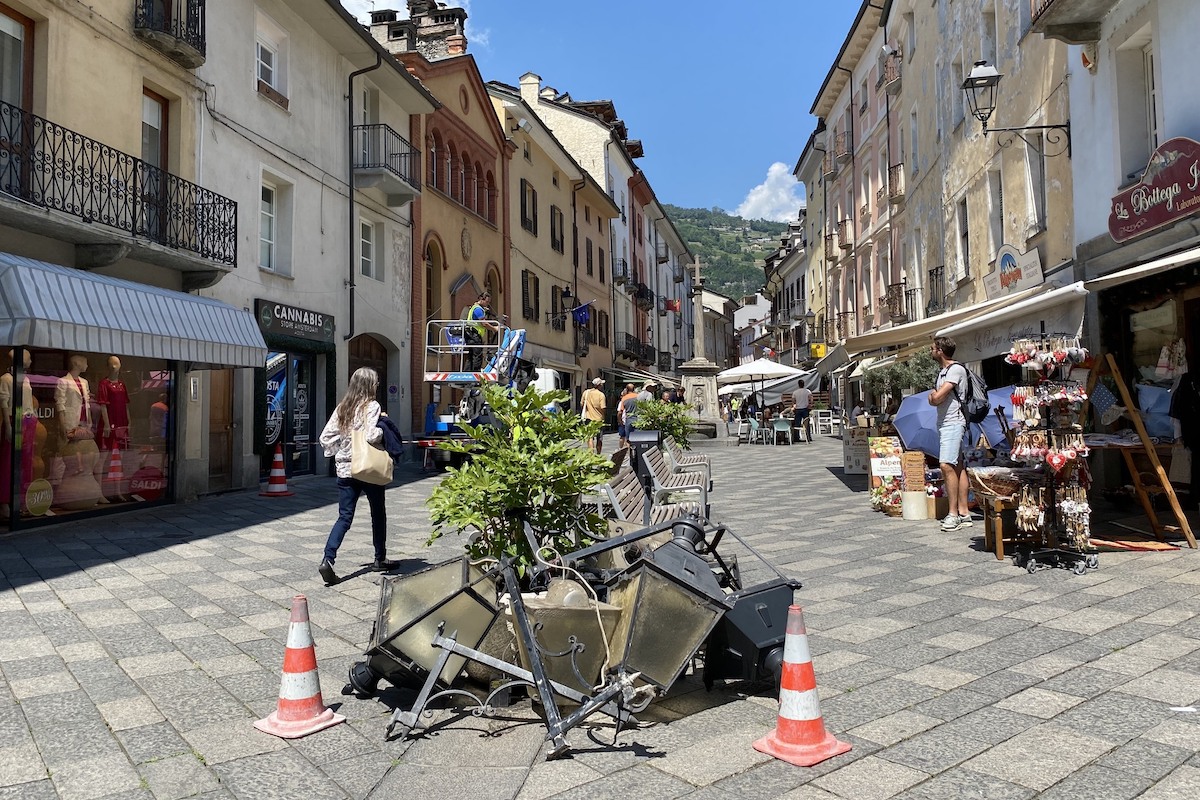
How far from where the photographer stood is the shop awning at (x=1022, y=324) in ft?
23.4

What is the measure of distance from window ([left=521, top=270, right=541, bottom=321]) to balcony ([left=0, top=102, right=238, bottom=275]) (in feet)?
52.8

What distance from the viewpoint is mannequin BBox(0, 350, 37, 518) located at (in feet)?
30.5

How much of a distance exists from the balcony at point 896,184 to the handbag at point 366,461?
19615 millimetres

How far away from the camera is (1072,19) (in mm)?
9359

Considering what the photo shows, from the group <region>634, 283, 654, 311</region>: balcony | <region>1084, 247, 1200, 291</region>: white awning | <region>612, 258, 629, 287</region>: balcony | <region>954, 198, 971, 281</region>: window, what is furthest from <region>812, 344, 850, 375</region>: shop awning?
<region>634, 283, 654, 311</region>: balcony

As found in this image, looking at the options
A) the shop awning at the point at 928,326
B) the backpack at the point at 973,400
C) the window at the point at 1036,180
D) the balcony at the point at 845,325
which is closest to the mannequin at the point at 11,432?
the backpack at the point at 973,400

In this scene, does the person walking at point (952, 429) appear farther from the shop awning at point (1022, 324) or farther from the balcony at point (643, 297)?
the balcony at point (643, 297)

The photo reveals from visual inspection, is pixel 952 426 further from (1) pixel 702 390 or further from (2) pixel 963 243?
(1) pixel 702 390

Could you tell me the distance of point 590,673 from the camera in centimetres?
373

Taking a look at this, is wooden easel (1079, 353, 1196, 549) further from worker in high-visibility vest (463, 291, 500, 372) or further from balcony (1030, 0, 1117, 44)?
worker in high-visibility vest (463, 291, 500, 372)

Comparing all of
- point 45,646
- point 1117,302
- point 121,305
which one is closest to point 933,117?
point 1117,302

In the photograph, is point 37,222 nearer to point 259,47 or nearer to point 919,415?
point 259,47

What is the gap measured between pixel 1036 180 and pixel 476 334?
11.6 m

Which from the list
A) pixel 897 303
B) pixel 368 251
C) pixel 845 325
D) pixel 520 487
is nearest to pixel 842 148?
pixel 845 325
